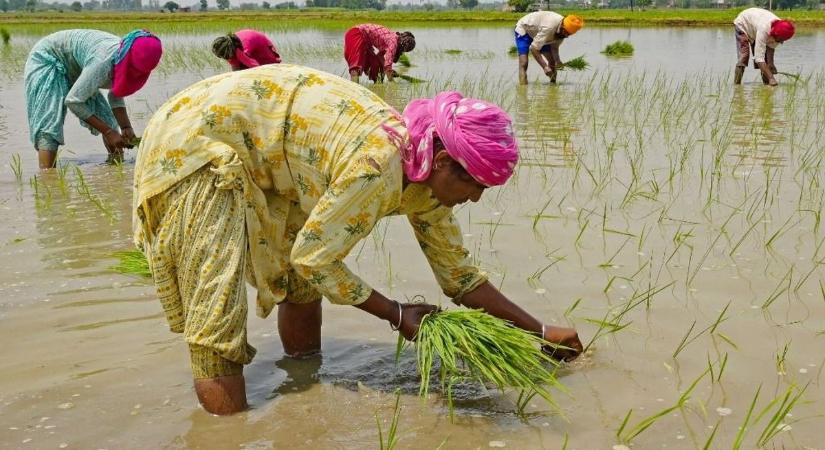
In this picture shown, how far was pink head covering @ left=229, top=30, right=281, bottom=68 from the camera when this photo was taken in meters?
4.92

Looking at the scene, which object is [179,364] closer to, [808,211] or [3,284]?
[3,284]

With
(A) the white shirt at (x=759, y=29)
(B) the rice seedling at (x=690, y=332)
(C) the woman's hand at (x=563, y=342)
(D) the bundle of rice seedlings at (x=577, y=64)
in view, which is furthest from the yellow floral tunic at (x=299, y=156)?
(D) the bundle of rice seedlings at (x=577, y=64)

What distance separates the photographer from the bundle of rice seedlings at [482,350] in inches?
87.1

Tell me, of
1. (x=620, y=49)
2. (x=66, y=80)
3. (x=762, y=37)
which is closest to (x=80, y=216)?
(x=66, y=80)

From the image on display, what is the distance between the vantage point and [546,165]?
5.35 m

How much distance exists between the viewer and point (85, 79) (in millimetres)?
5098

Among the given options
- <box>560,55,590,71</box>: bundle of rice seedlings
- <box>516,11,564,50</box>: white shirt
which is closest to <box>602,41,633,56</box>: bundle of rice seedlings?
<box>560,55,590,71</box>: bundle of rice seedlings

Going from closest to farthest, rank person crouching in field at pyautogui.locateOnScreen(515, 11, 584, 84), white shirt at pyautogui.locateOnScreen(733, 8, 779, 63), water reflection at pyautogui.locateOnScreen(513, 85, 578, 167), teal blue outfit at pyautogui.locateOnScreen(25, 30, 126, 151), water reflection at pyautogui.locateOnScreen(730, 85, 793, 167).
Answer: teal blue outfit at pyautogui.locateOnScreen(25, 30, 126, 151) < water reflection at pyautogui.locateOnScreen(730, 85, 793, 167) < water reflection at pyautogui.locateOnScreen(513, 85, 578, 167) < white shirt at pyautogui.locateOnScreen(733, 8, 779, 63) < person crouching in field at pyautogui.locateOnScreen(515, 11, 584, 84)

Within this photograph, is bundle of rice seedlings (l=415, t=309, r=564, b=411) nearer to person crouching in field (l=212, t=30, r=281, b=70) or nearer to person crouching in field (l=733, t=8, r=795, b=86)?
person crouching in field (l=212, t=30, r=281, b=70)

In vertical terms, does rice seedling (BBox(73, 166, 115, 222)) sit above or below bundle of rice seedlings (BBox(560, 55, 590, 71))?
below

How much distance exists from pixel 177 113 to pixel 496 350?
3.37ft

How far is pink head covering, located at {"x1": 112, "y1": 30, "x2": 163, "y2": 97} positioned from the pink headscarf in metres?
3.24

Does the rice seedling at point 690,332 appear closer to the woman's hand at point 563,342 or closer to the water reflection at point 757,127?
the woman's hand at point 563,342

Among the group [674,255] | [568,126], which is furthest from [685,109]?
[674,255]
